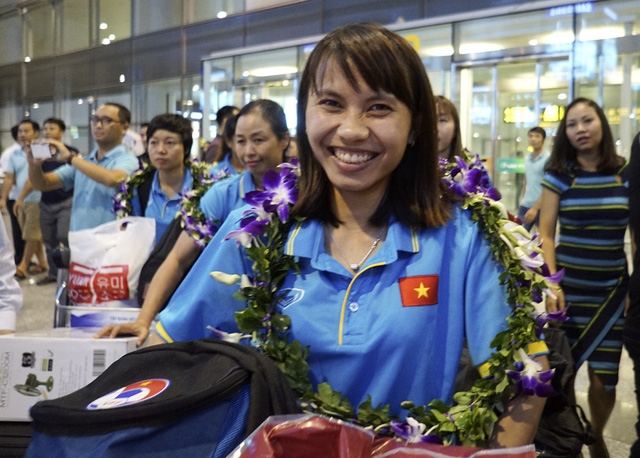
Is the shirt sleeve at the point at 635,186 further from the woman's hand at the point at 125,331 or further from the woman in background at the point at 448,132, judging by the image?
the woman's hand at the point at 125,331

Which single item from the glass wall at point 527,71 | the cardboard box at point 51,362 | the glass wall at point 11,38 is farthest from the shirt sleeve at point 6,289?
the glass wall at point 11,38

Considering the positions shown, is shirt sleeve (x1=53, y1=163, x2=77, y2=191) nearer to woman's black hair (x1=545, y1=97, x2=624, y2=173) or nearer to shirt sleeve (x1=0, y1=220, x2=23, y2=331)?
shirt sleeve (x1=0, y1=220, x2=23, y2=331)

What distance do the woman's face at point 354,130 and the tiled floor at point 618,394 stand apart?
111 inches

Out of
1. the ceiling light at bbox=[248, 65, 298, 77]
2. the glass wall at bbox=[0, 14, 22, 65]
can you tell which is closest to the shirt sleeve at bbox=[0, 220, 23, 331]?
the ceiling light at bbox=[248, 65, 298, 77]

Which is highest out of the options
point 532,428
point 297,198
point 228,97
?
point 228,97

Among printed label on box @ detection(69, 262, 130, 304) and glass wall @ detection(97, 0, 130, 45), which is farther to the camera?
glass wall @ detection(97, 0, 130, 45)

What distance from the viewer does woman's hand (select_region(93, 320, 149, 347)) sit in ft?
7.17

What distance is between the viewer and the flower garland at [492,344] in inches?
55.7

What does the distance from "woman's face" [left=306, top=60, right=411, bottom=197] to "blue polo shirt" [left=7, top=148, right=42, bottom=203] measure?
9.25 meters

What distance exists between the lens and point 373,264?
4.87ft

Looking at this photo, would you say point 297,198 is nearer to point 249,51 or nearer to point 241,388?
point 241,388

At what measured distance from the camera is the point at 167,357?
1.30 meters

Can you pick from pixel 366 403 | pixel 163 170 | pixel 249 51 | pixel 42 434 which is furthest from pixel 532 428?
pixel 249 51

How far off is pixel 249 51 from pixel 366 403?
594 inches
